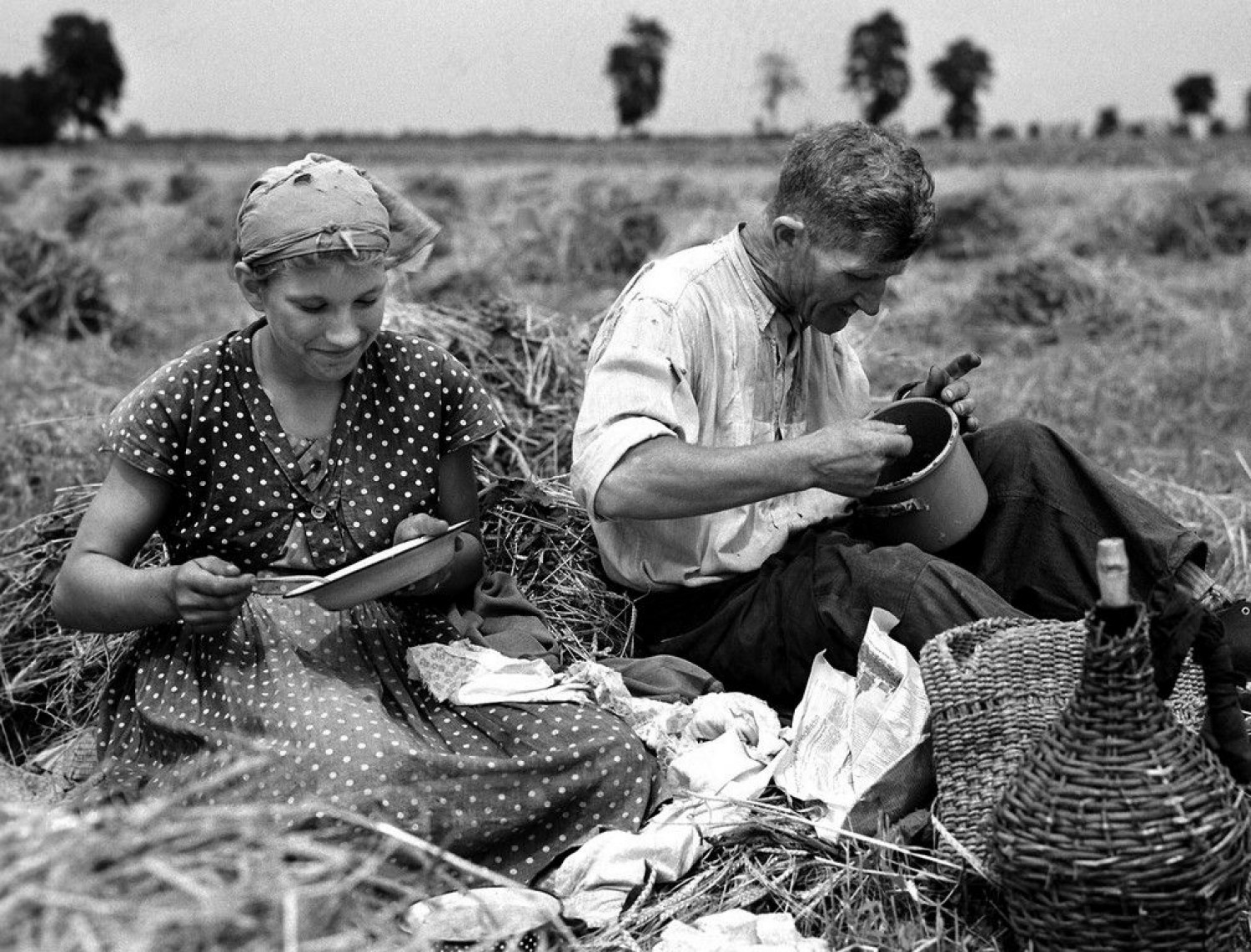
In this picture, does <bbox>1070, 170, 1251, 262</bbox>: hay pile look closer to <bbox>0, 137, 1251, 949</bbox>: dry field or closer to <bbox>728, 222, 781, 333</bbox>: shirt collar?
<bbox>0, 137, 1251, 949</bbox>: dry field

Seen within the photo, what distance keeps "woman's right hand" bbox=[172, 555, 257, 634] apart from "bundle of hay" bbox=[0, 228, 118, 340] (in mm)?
6600

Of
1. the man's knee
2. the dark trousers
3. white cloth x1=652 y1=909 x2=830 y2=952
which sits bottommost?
white cloth x1=652 y1=909 x2=830 y2=952

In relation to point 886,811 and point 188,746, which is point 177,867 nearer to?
point 188,746

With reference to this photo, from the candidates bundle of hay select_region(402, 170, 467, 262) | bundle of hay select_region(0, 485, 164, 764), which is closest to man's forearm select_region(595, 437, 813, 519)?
bundle of hay select_region(0, 485, 164, 764)

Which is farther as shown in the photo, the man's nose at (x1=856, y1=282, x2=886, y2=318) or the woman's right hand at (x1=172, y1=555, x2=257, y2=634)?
the man's nose at (x1=856, y1=282, x2=886, y2=318)

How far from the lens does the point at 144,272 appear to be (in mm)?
13953

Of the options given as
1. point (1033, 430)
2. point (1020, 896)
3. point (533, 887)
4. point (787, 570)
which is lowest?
point (533, 887)

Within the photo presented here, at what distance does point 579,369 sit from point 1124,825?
2663 millimetres

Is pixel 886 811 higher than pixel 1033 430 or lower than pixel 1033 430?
lower

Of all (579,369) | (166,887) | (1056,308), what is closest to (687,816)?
(166,887)

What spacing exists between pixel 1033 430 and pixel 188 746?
1.93 meters

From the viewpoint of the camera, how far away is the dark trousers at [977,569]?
2.91m

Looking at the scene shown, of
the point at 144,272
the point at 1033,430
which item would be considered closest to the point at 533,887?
the point at 1033,430

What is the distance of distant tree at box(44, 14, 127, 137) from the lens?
76.8m
